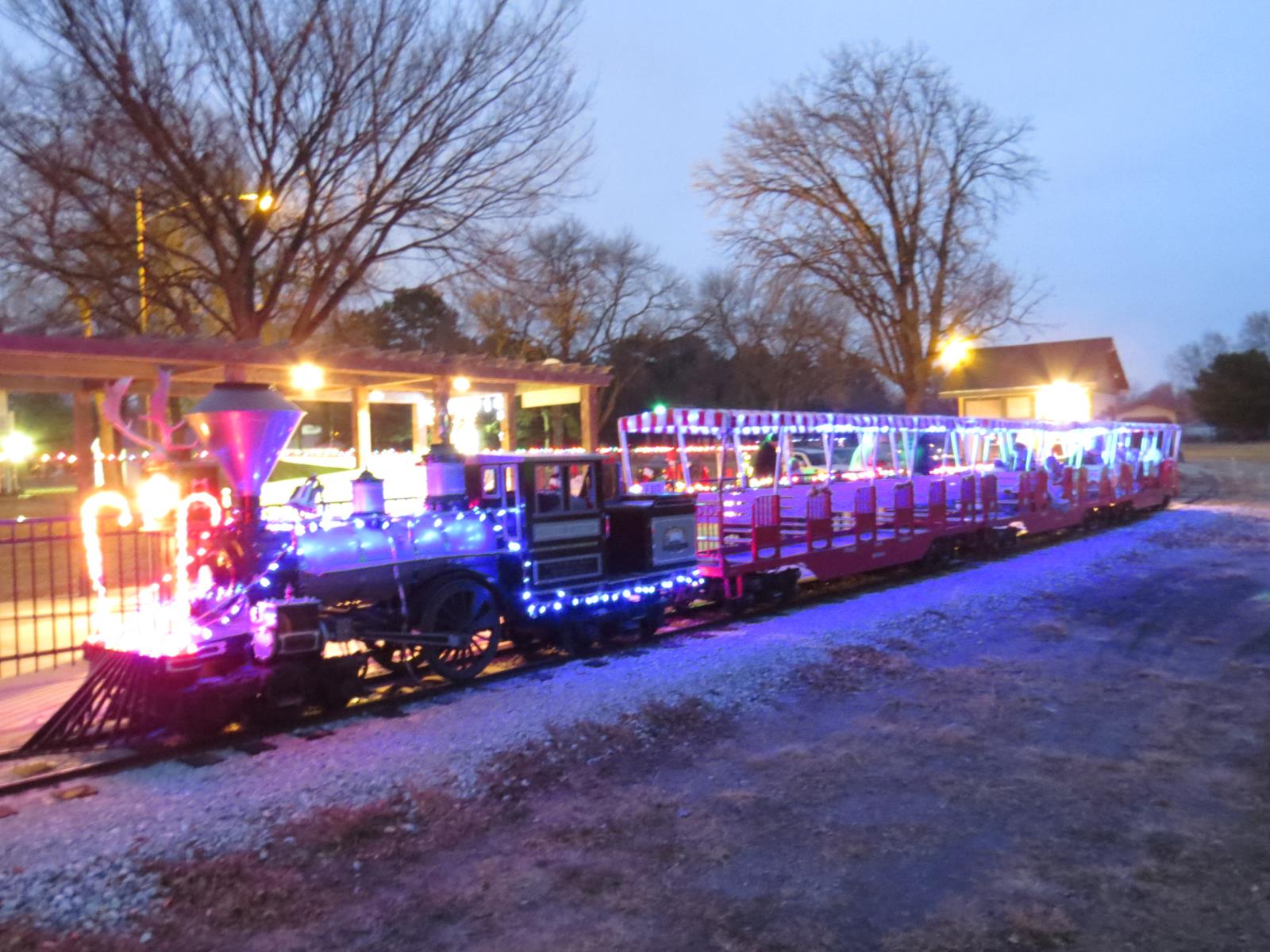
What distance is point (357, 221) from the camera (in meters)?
15.8

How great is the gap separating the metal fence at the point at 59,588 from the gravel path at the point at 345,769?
102 inches

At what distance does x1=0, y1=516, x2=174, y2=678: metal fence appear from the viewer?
9.15 m

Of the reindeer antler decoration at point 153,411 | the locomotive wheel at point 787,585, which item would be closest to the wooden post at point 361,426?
the locomotive wheel at point 787,585

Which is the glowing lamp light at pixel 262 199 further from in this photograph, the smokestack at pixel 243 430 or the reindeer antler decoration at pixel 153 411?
the smokestack at pixel 243 430

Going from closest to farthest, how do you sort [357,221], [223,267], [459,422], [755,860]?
[755,860] → [223,267] → [357,221] → [459,422]

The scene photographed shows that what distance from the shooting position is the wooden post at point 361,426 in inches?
674

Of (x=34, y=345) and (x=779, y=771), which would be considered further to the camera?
(x=34, y=345)

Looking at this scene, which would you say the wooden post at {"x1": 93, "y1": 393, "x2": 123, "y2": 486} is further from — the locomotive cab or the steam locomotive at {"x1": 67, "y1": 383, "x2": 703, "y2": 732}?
the locomotive cab

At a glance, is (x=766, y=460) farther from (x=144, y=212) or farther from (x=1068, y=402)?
(x=1068, y=402)

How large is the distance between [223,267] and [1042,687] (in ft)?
40.7

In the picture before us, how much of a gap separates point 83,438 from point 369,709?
9.49m

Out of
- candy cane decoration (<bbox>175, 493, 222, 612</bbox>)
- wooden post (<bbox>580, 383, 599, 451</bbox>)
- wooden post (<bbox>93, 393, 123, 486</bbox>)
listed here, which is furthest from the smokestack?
wooden post (<bbox>580, 383, 599, 451</bbox>)

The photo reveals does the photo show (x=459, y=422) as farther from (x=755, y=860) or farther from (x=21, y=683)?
(x=755, y=860)

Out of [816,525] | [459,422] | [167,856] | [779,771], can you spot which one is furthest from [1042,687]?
[459,422]
